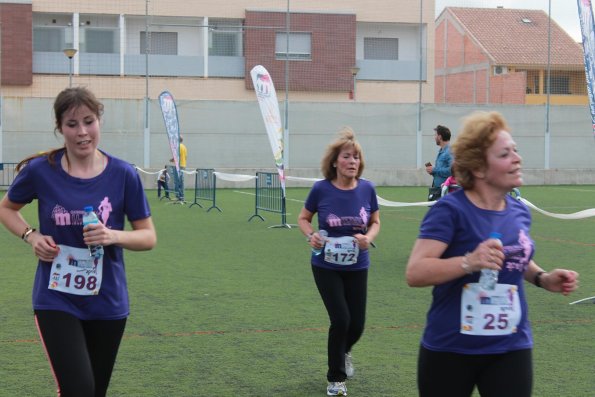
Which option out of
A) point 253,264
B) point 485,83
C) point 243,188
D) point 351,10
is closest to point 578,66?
point 485,83

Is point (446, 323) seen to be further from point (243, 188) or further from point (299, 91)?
point (299, 91)

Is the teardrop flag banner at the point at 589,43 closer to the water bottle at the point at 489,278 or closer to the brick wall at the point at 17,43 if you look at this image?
the water bottle at the point at 489,278

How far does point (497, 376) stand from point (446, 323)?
28cm

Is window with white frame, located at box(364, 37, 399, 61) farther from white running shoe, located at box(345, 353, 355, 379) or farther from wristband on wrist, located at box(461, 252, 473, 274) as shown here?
wristband on wrist, located at box(461, 252, 473, 274)

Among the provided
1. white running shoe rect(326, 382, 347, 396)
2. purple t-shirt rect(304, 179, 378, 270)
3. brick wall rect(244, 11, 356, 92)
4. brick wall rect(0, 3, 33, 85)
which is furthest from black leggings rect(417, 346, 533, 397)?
brick wall rect(0, 3, 33, 85)

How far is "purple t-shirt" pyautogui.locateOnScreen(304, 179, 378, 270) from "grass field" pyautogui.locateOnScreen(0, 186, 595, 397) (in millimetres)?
855

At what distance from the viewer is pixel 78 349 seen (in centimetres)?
439

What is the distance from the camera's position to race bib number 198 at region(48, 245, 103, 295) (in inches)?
176

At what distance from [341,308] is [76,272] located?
269 centimetres

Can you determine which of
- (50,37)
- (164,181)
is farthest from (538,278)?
(50,37)

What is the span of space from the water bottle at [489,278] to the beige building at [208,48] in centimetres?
3722

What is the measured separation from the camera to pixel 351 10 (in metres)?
45.8

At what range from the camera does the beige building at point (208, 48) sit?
42219 millimetres

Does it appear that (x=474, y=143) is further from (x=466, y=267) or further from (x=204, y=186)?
(x=204, y=186)
